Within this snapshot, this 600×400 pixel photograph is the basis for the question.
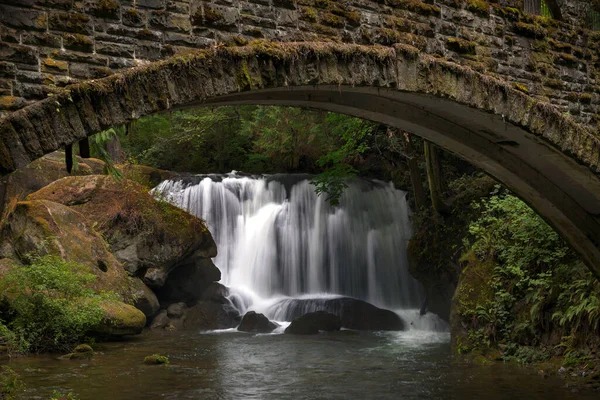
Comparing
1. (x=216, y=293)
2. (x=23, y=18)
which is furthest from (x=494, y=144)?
(x=216, y=293)

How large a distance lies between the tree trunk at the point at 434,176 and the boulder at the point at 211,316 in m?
5.91

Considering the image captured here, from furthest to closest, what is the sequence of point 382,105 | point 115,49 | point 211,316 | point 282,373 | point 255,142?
point 255,142 < point 211,316 < point 282,373 < point 382,105 < point 115,49

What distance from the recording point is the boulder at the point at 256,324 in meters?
16.6

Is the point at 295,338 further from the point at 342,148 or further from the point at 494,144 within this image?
the point at 494,144

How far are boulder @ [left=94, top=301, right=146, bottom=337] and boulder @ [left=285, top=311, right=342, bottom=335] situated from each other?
11.8ft

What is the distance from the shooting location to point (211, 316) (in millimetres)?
17766

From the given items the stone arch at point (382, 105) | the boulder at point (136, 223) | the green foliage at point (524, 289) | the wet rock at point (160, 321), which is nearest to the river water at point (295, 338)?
the green foliage at point (524, 289)

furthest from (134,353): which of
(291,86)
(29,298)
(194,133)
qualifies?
(194,133)

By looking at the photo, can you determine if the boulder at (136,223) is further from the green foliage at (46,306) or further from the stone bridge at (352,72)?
the stone bridge at (352,72)

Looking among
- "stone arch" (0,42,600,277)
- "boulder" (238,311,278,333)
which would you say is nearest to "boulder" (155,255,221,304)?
"boulder" (238,311,278,333)

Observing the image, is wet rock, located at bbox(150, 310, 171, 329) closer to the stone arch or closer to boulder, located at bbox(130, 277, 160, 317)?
boulder, located at bbox(130, 277, 160, 317)

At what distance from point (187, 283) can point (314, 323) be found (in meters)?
4.19

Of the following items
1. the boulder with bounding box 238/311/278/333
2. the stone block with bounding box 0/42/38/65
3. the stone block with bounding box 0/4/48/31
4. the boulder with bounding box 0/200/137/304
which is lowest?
the boulder with bounding box 238/311/278/333

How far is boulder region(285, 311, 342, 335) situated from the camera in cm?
1598
